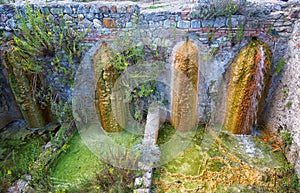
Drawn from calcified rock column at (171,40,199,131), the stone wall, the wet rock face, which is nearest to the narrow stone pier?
calcified rock column at (171,40,199,131)

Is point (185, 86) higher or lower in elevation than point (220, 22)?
lower

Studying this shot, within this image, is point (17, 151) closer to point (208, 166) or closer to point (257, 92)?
point (208, 166)

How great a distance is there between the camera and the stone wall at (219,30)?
11.1ft

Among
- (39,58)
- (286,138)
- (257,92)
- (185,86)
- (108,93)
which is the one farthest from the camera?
(39,58)

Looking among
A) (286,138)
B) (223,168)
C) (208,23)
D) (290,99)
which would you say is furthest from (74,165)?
(290,99)

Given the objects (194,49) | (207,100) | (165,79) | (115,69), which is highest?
(194,49)

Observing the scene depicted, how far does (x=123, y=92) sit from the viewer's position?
4.11 metres

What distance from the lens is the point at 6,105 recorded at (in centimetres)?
477

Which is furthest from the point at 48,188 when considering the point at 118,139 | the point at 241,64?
the point at 241,64

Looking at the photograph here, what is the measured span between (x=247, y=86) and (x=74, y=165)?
9.62 feet

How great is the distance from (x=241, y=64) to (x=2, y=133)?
4.56 metres

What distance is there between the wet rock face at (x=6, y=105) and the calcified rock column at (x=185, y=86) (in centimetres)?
315

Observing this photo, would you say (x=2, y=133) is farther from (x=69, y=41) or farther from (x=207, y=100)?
(x=207, y=100)

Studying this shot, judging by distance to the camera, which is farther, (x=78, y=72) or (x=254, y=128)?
(x=78, y=72)
